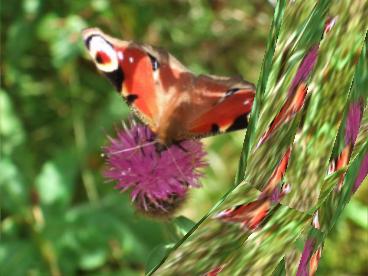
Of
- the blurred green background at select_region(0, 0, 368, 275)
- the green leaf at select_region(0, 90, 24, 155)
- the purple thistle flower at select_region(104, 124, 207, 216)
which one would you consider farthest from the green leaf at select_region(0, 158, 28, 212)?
the purple thistle flower at select_region(104, 124, 207, 216)

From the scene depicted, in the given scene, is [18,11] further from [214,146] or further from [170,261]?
[170,261]

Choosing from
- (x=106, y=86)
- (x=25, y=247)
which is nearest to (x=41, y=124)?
(x=106, y=86)

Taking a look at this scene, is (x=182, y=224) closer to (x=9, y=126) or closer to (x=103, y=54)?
(x=103, y=54)

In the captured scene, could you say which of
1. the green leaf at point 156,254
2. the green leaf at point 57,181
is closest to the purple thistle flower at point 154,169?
the green leaf at point 156,254

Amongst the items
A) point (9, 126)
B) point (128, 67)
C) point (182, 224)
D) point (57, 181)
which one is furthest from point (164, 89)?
point (9, 126)

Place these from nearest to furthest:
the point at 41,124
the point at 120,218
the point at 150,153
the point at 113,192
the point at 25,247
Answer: the point at 150,153 < the point at 25,247 < the point at 120,218 < the point at 113,192 < the point at 41,124

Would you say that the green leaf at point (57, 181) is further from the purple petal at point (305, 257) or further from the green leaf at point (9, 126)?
the purple petal at point (305, 257)
